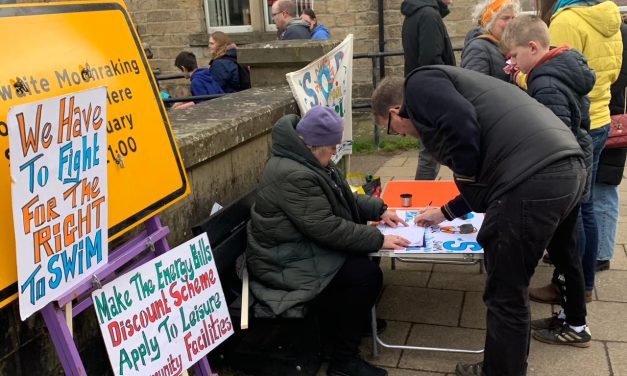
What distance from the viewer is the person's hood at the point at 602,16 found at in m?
3.53

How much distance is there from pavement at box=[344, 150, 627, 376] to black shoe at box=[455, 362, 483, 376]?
0.26 ft

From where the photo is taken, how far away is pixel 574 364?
10.4 ft

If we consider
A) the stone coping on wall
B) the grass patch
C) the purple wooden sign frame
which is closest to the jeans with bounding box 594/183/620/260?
the stone coping on wall

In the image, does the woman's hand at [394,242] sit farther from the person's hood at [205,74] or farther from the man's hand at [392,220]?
the person's hood at [205,74]

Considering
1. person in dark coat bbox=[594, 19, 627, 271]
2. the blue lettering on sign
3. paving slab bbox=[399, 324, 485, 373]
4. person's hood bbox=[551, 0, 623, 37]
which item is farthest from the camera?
person in dark coat bbox=[594, 19, 627, 271]

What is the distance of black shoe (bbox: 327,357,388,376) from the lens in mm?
3117

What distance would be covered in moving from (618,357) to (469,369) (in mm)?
752

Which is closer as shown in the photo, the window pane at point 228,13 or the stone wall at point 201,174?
the stone wall at point 201,174

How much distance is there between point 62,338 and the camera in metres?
2.02

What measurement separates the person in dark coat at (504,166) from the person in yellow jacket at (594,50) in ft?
3.23

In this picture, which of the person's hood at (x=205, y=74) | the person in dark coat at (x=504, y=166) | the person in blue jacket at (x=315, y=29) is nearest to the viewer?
the person in dark coat at (x=504, y=166)

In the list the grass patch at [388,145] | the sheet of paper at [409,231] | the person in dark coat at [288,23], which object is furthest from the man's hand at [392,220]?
the grass patch at [388,145]

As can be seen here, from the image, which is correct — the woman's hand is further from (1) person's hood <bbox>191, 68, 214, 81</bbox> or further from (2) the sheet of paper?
(1) person's hood <bbox>191, 68, 214, 81</bbox>

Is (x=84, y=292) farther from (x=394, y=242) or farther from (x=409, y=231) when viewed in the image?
(x=409, y=231)
